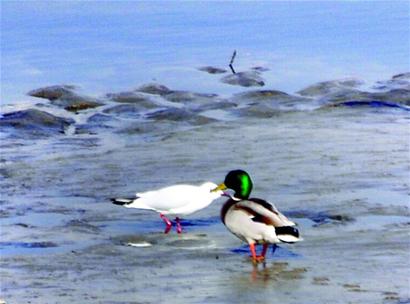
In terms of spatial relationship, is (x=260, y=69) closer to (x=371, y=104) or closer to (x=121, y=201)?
(x=371, y=104)

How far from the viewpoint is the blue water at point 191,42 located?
21359 mm

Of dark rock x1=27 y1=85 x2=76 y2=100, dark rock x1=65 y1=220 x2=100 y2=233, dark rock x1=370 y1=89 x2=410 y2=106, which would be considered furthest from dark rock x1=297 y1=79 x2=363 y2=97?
dark rock x1=65 y1=220 x2=100 y2=233

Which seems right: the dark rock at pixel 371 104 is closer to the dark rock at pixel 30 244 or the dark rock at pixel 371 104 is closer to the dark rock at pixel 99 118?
the dark rock at pixel 99 118

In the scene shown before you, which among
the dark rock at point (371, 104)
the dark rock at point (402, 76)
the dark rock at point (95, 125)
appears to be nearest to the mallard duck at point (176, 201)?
the dark rock at point (95, 125)

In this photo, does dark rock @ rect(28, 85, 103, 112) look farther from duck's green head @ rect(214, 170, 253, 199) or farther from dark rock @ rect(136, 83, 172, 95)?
duck's green head @ rect(214, 170, 253, 199)

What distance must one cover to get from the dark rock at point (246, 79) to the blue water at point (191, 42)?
186mm

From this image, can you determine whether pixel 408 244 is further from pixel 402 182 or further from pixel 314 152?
pixel 314 152

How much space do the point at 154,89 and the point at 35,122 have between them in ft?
10.1

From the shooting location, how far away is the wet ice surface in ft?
32.1

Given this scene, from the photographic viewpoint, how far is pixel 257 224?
10.8 metres

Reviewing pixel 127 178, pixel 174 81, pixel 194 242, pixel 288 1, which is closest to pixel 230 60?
pixel 174 81

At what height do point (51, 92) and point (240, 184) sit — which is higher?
point (240, 184)

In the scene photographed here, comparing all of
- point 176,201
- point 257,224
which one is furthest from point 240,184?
point 257,224

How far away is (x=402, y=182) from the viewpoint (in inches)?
525
